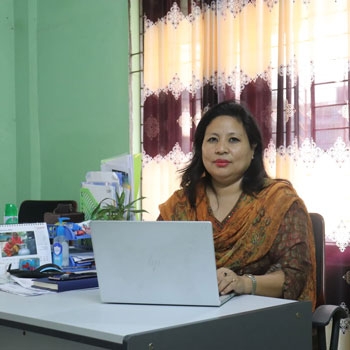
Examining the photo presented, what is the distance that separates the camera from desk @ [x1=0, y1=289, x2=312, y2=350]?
1.27 m

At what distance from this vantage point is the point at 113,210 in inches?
94.0

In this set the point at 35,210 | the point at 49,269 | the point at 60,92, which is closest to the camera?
the point at 49,269

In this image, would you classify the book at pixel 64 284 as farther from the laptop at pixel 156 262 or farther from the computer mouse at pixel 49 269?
the laptop at pixel 156 262

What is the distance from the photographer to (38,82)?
14.2ft

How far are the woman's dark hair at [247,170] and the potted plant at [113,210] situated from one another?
10.8 inches

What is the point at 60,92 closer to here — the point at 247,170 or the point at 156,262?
the point at 247,170

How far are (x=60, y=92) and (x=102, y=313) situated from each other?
2.94 metres

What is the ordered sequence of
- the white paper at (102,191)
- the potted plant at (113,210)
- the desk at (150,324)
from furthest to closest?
the white paper at (102,191) < the potted plant at (113,210) < the desk at (150,324)

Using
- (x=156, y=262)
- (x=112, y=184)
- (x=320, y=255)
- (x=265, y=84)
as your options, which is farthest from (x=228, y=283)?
(x=265, y=84)

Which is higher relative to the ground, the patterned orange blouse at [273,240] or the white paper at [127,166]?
the white paper at [127,166]

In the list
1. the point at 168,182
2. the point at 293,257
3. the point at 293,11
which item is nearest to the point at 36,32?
the point at 168,182

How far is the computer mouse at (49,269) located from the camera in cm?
192

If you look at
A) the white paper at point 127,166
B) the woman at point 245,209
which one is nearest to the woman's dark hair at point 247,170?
the woman at point 245,209

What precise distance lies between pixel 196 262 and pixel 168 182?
1981mm
